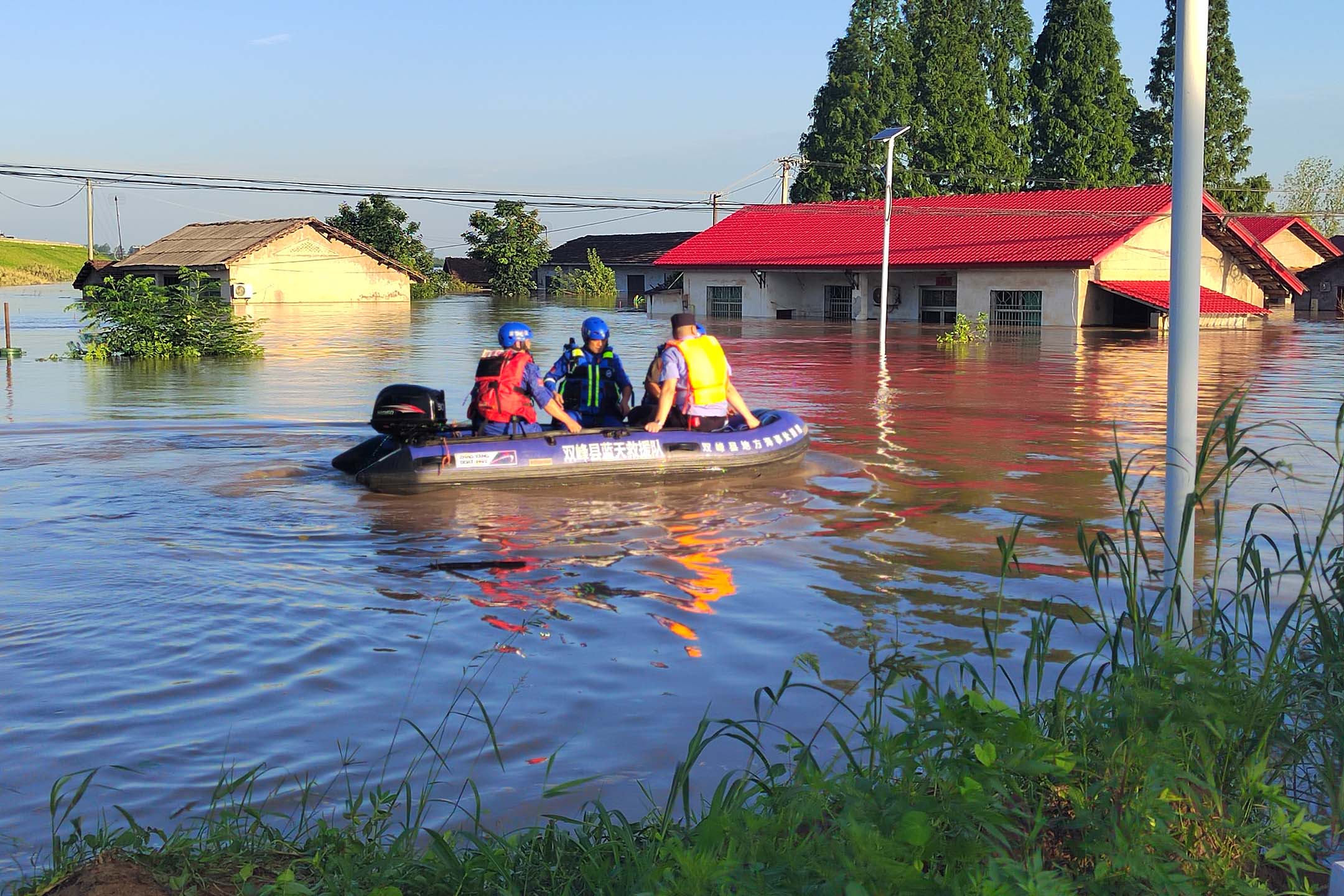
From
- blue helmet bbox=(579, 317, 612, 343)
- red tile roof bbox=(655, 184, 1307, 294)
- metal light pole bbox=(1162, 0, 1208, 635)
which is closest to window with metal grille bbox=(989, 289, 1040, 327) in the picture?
red tile roof bbox=(655, 184, 1307, 294)

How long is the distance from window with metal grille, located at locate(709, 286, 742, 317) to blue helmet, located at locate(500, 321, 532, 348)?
39.5 metres

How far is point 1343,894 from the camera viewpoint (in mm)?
3318

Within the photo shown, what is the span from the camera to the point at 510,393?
12.7 metres

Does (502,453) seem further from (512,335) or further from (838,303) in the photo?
(838,303)

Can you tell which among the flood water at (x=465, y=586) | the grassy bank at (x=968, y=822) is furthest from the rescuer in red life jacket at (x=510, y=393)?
the grassy bank at (x=968, y=822)

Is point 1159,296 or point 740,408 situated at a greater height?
point 1159,296

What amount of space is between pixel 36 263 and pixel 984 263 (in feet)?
349

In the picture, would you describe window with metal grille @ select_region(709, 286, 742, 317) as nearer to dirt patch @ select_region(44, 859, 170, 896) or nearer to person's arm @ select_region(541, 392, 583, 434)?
person's arm @ select_region(541, 392, 583, 434)

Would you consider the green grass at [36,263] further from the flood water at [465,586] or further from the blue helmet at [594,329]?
the blue helmet at [594,329]

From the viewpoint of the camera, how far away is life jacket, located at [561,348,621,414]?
13.5 m

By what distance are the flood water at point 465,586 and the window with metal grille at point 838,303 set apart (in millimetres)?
30484

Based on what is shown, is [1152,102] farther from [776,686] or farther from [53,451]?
[776,686]

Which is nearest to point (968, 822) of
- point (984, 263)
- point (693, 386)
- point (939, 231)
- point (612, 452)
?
point (612, 452)

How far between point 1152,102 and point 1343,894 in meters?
62.6
